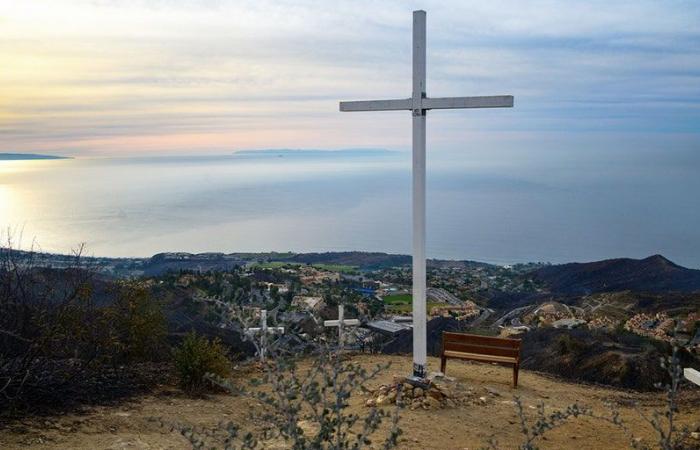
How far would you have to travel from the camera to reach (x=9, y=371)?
5.77m

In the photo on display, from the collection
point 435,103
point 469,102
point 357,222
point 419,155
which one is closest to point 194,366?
point 419,155

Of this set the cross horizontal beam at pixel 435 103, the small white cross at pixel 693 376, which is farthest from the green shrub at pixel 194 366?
the small white cross at pixel 693 376

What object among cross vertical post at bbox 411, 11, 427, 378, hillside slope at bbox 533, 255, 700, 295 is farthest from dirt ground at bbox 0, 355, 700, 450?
hillside slope at bbox 533, 255, 700, 295

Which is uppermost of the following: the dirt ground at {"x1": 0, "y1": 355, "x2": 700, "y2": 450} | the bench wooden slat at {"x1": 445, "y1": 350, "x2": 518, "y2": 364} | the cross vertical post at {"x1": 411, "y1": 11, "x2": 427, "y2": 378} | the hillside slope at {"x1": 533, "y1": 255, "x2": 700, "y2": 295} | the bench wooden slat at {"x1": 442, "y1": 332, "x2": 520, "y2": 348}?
the cross vertical post at {"x1": 411, "y1": 11, "x2": 427, "y2": 378}

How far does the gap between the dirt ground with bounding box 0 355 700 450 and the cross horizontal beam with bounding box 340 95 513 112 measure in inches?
131

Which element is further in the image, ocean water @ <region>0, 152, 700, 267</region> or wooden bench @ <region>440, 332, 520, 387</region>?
ocean water @ <region>0, 152, 700, 267</region>

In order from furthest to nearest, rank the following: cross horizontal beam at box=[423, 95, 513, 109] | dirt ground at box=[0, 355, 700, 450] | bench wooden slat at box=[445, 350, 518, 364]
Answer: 1. bench wooden slat at box=[445, 350, 518, 364]
2. cross horizontal beam at box=[423, 95, 513, 109]
3. dirt ground at box=[0, 355, 700, 450]

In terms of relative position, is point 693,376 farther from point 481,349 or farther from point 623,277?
point 623,277

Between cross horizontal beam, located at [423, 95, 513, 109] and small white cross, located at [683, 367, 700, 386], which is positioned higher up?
cross horizontal beam, located at [423, 95, 513, 109]

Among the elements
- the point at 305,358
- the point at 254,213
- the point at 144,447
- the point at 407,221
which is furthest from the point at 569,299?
the point at 254,213

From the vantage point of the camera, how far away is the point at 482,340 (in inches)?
334

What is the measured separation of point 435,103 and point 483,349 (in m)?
3.35

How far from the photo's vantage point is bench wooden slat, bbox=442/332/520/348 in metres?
8.37

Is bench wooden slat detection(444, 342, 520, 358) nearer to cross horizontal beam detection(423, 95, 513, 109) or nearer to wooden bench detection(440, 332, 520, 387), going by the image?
wooden bench detection(440, 332, 520, 387)
